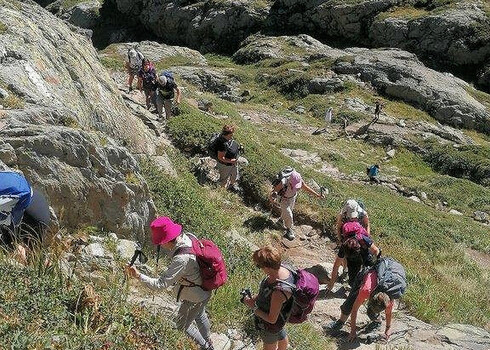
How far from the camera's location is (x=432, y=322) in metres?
9.32

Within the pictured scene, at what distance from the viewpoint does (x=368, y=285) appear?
776cm

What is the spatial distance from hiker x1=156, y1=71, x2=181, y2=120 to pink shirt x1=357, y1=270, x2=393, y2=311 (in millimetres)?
10865

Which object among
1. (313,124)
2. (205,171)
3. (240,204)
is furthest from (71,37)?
(313,124)

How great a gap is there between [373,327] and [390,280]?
1200mm

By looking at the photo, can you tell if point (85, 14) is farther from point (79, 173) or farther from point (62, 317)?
point (62, 317)

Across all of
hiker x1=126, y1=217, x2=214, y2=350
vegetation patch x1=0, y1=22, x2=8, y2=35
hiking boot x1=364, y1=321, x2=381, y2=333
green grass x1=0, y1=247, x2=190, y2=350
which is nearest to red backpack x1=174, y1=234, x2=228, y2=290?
hiker x1=126, y1=217, x2=214, y2=350

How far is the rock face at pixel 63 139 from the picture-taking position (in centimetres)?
657

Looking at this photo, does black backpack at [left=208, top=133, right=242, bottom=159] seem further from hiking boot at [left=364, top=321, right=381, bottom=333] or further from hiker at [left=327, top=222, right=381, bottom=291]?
hiking boot at [left=364, top=321, right=381, bottom=333]

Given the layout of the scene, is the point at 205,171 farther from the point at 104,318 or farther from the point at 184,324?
the point at 104,318

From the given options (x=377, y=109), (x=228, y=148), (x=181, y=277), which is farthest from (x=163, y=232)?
(x=377, y=109)

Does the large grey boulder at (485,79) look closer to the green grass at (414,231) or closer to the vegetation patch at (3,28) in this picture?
the green grass at (414,231)

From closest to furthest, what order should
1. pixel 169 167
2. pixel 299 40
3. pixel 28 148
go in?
1. pixel 28 148
2. pixel 169 167
3. pixel 299 40

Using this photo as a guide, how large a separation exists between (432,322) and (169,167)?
692 cm

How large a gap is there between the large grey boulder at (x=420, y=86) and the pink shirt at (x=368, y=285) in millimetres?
30389
